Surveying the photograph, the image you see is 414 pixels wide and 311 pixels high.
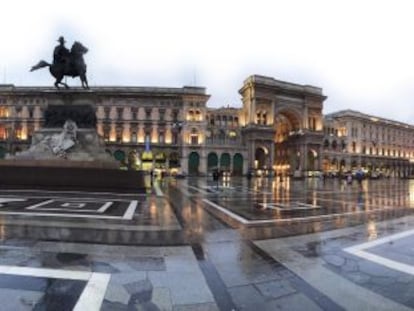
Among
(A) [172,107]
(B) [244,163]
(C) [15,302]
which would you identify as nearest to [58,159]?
(C) [15,302]

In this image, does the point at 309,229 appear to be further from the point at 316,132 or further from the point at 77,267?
the point at 316,132

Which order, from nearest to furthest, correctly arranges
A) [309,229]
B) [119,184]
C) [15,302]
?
[15,302] → [309,229] → [119,184]

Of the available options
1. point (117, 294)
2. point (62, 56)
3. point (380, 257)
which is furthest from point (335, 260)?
point (62, 56)

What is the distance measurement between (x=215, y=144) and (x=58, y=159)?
62722 millimetres

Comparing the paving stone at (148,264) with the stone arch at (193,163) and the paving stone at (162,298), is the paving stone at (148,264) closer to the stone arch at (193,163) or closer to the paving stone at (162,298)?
the paving stone at (162,298)

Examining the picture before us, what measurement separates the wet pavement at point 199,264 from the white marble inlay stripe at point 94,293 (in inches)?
0.5

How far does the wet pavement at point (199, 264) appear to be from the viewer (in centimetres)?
471

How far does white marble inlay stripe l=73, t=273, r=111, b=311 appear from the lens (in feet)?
14.3

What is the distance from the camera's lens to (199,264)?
6.42m

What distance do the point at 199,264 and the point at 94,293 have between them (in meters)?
2.12

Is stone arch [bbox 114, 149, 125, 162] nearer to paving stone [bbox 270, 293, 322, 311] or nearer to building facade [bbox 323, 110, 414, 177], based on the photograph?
building facade [bbox 323, 110, 414, 177]

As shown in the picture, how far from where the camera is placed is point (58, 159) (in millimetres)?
21109

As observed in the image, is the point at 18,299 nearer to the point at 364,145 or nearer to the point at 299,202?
the point at 299,202

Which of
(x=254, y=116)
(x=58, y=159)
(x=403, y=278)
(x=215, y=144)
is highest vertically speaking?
(x=254, y=116)
